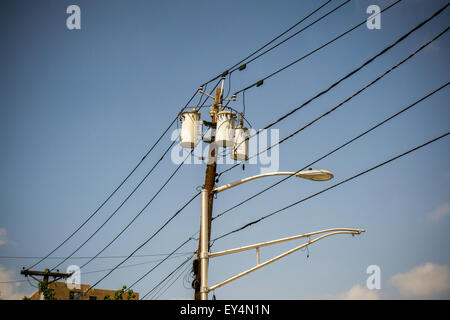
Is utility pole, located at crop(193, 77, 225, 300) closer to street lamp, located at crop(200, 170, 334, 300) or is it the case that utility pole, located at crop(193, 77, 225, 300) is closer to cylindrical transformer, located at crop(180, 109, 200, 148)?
street lamp, located at crop(200, 170, 334, 300)

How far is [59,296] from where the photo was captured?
56938 mm

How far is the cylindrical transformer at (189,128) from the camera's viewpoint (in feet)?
38.7

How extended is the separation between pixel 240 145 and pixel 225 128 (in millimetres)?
628

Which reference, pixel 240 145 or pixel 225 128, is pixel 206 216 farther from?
pixel 225 128

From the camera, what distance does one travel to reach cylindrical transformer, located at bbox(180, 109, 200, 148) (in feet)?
38.7

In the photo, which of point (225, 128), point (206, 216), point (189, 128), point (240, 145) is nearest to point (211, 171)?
point (240, 145)

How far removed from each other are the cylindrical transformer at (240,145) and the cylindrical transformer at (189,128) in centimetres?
117

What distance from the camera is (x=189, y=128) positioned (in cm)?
1188

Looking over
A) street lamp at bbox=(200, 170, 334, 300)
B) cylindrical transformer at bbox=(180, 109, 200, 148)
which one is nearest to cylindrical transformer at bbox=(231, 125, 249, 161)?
street lamp at bbox=(200, 170, 334, 300)

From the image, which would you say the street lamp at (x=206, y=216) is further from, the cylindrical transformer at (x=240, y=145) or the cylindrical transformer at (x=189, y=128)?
the cylindrical transformer at (x=189, y=128)
